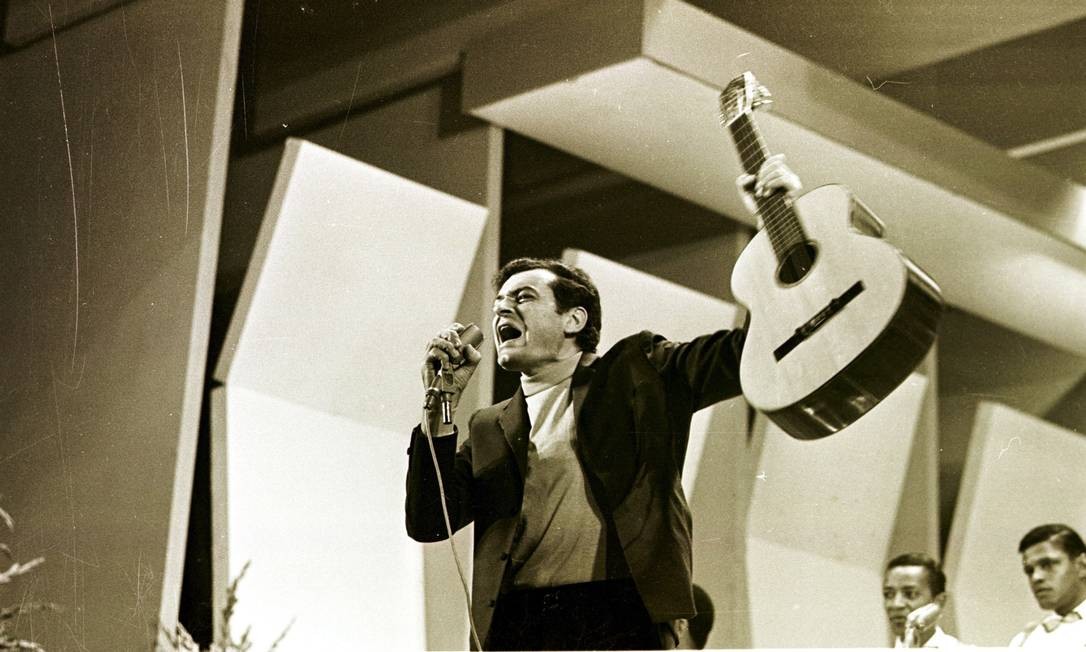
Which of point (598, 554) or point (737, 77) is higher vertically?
point (737, 77)

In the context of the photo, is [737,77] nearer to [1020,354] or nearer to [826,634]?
[1020,354]

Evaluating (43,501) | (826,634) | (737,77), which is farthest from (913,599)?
(43,501)

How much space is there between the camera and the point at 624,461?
115 inches

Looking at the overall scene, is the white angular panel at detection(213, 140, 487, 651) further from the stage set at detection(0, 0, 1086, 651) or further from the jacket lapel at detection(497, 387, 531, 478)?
the jacket lapel at detection(497, 387, 531, 478)

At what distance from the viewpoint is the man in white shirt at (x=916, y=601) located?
2.66 meters

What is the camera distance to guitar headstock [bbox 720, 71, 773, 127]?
2.96 m

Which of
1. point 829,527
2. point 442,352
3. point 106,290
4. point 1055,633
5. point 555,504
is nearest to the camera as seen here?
point 1055,633

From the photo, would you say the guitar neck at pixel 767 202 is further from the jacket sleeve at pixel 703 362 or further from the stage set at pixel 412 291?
the jacket sleeve at pixel 703 362

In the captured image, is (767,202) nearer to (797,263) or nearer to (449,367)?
(797,263)

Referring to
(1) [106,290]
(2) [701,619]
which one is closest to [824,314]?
(2) [701,619]

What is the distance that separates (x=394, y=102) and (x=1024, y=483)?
1694mm

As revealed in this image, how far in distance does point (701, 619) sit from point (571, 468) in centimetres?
41

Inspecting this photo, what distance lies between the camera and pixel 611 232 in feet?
10.2

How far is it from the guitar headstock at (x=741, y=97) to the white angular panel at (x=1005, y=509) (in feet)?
Result: 2.61
